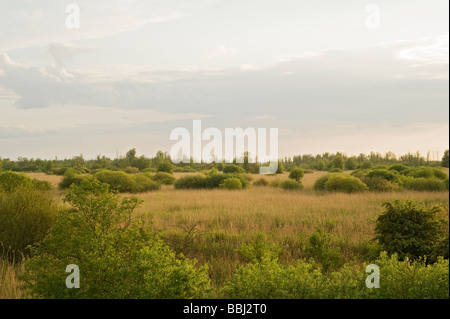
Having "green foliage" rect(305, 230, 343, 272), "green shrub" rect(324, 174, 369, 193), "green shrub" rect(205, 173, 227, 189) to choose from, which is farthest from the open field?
"green shrub" rect(205, 173, 227, 189)

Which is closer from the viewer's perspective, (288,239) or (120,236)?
(120,236)

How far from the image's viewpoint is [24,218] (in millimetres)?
10117

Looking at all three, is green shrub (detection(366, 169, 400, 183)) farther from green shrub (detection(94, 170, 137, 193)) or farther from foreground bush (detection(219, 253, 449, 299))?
foreground bush (detection(219, 253, 449, 299))

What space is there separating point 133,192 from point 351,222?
20.1 m

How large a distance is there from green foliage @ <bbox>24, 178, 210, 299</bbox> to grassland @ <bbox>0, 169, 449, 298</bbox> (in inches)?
39.5

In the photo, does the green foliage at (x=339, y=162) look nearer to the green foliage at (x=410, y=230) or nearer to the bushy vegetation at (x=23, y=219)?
the green foliage at (x=410, y=230)

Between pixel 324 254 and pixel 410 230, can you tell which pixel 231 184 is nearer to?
pixel 410 230

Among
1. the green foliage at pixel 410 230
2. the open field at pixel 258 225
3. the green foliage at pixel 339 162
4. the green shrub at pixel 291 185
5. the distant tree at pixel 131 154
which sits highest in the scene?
the distant tree at pixel 131 154

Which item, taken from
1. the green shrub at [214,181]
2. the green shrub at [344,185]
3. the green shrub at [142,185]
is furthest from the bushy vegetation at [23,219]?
the green shrub at [214,181]

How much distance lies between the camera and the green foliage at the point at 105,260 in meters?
4.72

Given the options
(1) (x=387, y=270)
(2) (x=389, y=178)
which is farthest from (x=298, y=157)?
(1) (x=387, y=270)

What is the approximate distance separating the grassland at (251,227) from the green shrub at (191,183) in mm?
11996
